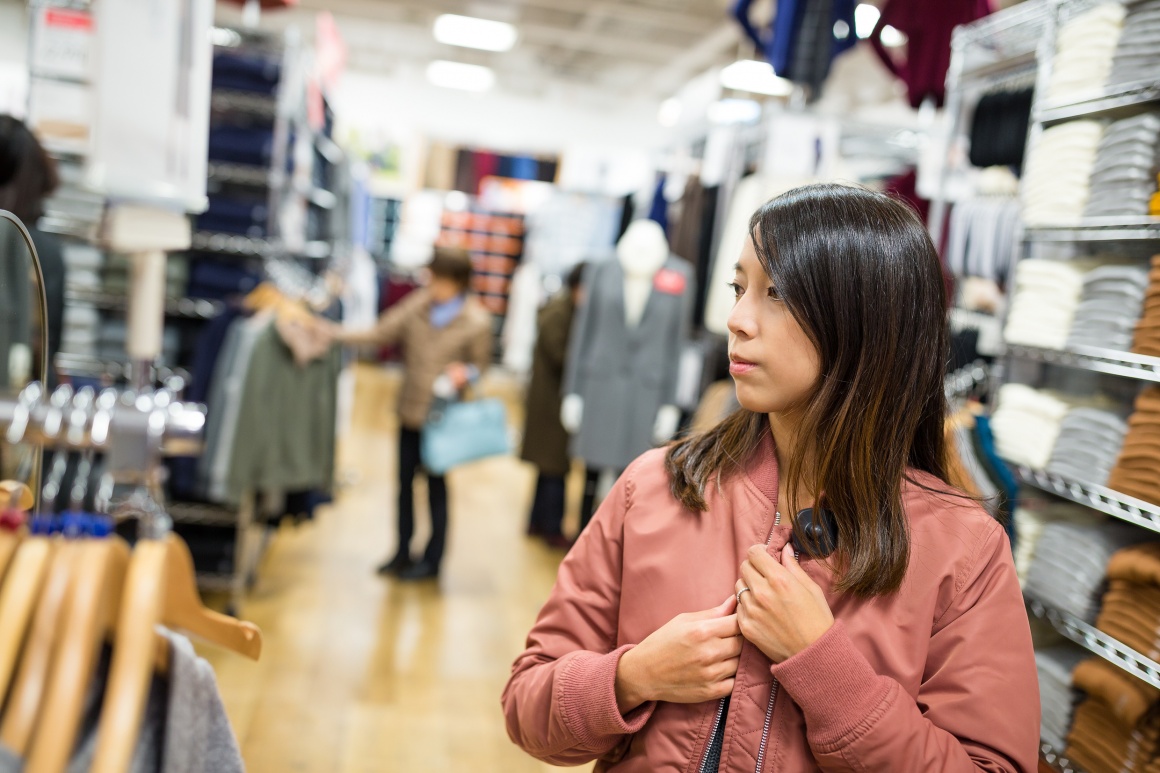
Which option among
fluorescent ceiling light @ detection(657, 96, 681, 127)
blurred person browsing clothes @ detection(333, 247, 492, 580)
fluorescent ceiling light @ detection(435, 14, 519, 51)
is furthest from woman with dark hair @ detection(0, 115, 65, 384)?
fluorescent ceiling light @ detection(657, 96, 681, 127)

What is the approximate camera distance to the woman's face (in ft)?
3.82

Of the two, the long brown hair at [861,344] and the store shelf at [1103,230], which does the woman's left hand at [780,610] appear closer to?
the long brown hair at [861,344]

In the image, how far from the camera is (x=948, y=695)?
3.67ft

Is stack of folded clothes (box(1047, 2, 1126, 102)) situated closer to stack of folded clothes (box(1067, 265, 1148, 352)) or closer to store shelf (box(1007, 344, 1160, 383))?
stack of folded clothes (box(1067, 265, 1148, 352))

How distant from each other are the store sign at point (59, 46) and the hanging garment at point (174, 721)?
2.86 metres

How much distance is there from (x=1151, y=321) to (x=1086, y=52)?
0.80 metres

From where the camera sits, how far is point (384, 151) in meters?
12.9

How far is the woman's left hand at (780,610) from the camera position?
1092 mm

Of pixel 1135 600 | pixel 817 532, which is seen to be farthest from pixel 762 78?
pixel 817 532

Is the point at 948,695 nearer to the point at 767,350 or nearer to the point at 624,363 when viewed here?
the point at 767,350

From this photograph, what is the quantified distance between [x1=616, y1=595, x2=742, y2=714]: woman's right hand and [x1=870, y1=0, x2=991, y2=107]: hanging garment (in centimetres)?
400

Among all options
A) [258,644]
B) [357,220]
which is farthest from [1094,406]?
[357,220]

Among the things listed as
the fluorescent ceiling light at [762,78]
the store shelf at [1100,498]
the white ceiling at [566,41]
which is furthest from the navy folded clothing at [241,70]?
the fluorescent ceiling light at [762,78]

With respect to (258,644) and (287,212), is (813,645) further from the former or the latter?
(287,212)
